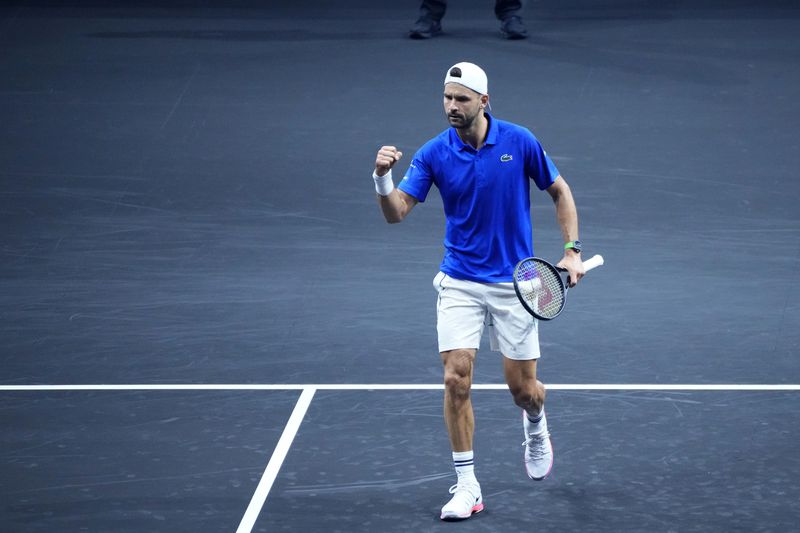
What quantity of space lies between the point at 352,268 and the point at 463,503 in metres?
3.77

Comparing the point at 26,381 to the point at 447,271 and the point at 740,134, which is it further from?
the point at 740,134

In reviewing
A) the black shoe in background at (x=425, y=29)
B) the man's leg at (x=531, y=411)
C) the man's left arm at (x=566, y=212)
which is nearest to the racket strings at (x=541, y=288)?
the man's left arm at (x=566, y=212)

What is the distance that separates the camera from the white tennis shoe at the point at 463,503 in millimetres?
5469

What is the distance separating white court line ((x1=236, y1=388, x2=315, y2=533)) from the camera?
5.54 metres

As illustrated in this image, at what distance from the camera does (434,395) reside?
6.97 metres

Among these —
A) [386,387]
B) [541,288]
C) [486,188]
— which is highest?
[486,188]

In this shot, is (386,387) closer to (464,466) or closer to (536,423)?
(536,423)

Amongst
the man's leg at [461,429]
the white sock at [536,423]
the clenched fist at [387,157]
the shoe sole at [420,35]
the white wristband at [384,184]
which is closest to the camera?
the clenched fist at [387,157]

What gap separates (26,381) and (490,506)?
112 inches

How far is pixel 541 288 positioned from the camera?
5.52 meters

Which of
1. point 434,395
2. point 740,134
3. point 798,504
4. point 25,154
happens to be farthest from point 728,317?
point 25,154

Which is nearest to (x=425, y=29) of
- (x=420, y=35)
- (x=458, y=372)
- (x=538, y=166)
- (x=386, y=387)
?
(x=420, y=35)

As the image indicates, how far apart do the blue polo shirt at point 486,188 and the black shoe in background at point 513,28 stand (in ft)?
25.9

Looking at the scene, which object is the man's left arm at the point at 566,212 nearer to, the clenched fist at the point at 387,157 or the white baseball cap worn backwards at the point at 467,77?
the white baseball cap worn backwards at the point at 467,77
